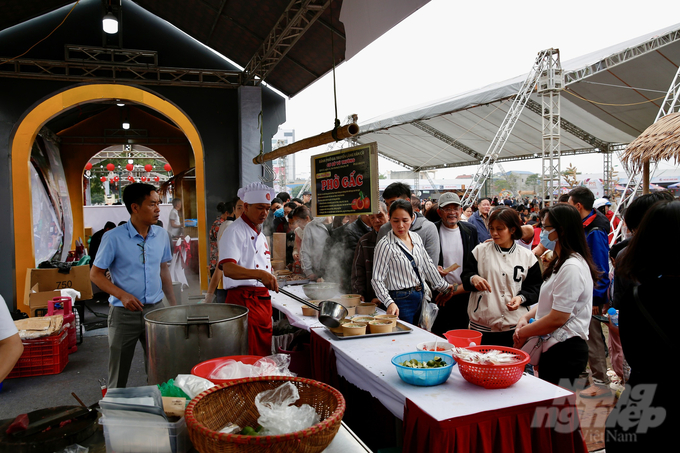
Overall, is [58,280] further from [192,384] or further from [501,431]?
[501,431]

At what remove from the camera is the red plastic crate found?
492cm

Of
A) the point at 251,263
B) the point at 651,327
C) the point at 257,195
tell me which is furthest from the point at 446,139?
the point at 651,327

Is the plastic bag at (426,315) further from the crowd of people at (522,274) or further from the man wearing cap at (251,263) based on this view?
the man wearing cap at (251,263)

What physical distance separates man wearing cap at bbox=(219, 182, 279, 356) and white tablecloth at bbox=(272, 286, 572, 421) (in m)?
0.72

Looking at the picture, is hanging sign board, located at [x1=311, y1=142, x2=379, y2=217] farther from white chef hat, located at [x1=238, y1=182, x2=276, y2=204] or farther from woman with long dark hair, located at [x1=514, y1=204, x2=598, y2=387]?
woman with long dark hair, located at [x1=514, y1=204, x2=598, y2=387]

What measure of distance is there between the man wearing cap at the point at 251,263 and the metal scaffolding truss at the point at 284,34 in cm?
241

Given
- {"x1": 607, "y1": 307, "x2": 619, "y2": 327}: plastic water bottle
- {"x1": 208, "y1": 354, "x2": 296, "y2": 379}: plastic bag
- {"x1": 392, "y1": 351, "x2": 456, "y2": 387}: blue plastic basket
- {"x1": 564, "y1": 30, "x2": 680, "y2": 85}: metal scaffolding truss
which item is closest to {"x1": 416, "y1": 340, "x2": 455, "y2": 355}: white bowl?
{"x1": 392, "y1": 351, "x2": 456, "y2": 387}: blue plastic basket

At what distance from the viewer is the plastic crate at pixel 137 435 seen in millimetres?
1509

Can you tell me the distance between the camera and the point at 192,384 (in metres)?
1.86

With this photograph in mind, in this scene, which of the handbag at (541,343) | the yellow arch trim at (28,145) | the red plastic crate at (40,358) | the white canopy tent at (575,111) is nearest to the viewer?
the handbag at (541,343)

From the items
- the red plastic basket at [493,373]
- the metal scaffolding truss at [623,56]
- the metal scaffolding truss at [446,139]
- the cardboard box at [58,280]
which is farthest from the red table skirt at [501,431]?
the metal scaffolding truss at [446,139]

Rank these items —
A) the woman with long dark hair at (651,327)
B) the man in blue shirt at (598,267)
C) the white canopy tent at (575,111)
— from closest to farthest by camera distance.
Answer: the woman with long dark hair at (651,327), the man in blue shirt at (598,267), the white canopy tent at (575,111)

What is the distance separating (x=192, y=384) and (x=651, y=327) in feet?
5.79

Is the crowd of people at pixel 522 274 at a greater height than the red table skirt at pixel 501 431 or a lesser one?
greater
